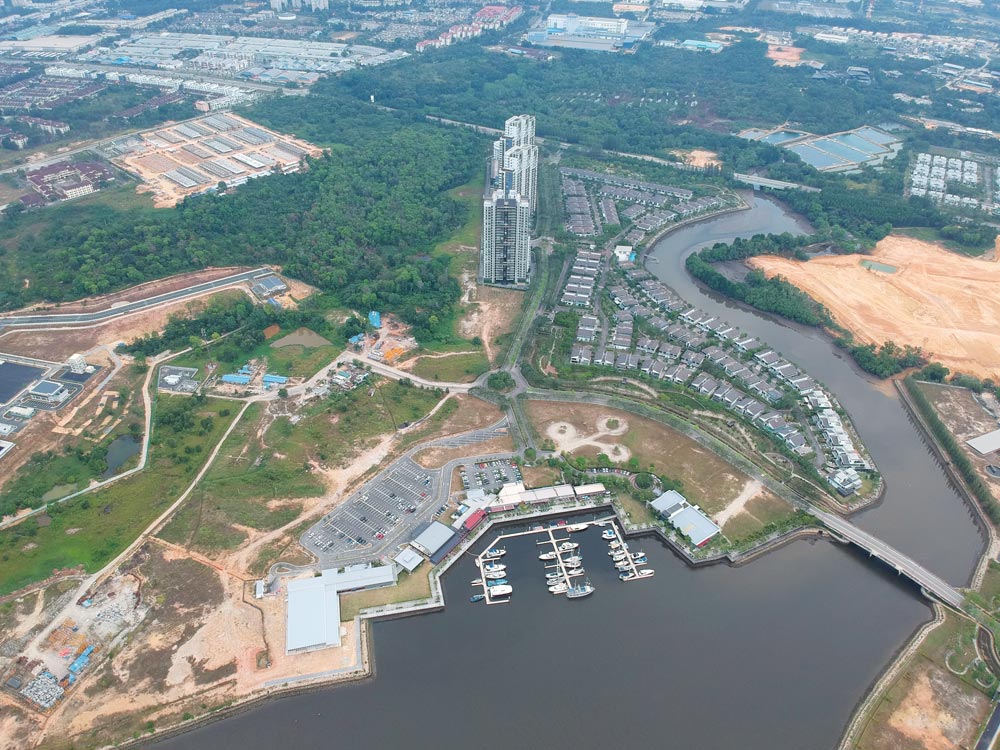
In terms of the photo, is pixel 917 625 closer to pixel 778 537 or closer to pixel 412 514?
pixel 778 537

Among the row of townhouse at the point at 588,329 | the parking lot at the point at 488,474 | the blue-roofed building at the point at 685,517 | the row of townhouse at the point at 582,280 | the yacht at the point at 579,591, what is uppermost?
the row of townhouse at the point at 582,280

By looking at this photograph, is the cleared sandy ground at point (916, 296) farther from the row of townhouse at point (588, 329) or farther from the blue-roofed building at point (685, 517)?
the blue-roofed building at point (685, 517)

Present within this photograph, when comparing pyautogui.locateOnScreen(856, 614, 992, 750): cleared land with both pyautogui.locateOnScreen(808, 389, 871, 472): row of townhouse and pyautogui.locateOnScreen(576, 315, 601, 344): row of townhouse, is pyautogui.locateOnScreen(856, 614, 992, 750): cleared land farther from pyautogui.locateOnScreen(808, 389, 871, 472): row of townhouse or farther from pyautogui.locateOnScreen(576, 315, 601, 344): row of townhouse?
pyautogui.locateOnScreen(576, 315, 601, 344): row of townhouse

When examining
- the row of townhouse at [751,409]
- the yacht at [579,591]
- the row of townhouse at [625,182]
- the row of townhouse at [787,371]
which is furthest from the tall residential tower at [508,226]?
the yacht at [579,591]

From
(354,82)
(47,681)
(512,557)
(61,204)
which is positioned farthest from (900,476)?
(354,82)

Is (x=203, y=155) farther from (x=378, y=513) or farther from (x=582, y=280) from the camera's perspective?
(x=378, y=513)

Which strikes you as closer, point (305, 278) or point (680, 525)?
point (680, 525)
